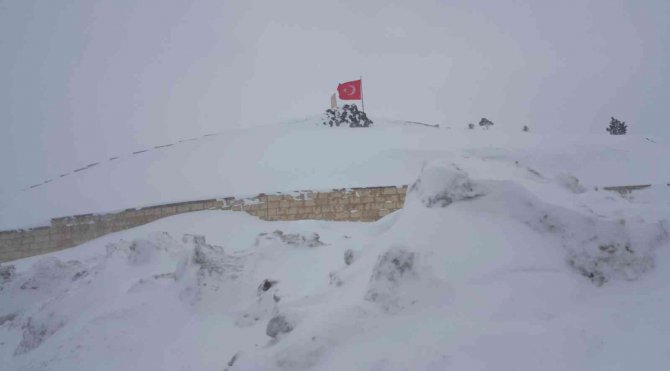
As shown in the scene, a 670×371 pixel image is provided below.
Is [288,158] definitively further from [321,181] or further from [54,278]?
[54,278]

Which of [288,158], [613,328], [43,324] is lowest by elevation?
[43,324]

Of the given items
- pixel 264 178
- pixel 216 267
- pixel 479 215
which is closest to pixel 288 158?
pixel 264 178

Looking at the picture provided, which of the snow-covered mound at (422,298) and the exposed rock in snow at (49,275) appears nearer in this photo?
the snow-covered mound at (422,298)

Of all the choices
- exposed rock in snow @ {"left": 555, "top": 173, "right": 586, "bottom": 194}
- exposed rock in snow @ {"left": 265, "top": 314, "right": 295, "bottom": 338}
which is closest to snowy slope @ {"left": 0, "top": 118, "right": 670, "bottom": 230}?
exposed rock in snow @ {"left": 555, "top": 173, "right": 586, "bottom": 194}

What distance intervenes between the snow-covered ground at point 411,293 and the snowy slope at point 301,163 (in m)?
4.56

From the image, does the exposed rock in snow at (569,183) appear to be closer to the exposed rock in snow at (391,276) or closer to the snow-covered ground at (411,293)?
the snow-covered ground at (411,293)

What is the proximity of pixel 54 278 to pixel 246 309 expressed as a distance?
127 inches

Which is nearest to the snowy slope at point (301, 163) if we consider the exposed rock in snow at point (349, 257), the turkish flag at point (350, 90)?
the turkish flag at point (350, 90)

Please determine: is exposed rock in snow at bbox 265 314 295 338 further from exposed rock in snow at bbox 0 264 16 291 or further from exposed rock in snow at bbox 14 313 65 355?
exposed rock in snow at bbox 0 264 16 291

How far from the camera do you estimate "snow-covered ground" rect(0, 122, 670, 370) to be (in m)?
2.38

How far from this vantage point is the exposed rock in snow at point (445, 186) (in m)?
3.30

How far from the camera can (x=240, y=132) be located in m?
14.7

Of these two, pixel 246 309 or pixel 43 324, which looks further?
pixel 43 324

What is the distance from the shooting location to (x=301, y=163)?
37.4 feet
